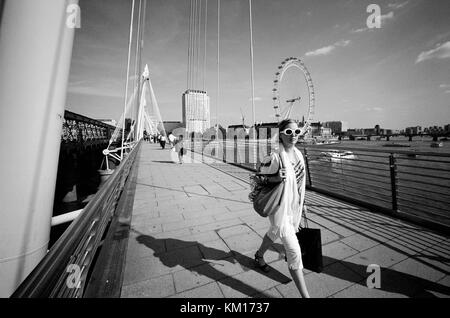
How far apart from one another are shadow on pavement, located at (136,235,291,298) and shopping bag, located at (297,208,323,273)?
16.9 inches

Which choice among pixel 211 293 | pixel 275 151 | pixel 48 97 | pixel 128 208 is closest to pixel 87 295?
pixel 211 293

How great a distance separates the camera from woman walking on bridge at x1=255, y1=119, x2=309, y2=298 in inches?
82.4

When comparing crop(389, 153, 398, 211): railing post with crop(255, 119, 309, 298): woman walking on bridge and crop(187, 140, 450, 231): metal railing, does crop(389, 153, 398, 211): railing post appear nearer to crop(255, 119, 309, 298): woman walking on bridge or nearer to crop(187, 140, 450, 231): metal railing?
crop(187, 140, 450, 231): metal railing

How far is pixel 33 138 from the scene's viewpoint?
1.74 m

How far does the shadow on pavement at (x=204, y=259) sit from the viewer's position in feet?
8.00

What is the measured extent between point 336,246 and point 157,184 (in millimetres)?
5991

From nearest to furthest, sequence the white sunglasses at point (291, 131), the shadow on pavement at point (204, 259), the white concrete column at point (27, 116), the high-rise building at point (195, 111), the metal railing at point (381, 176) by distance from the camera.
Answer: the white concrete column at point (27, 116), the white sunglasses at point (291, 131), the shadow on pavement at point (204, 259), the metal railing at point (381, 176), the high-rise building at point (195, 111)

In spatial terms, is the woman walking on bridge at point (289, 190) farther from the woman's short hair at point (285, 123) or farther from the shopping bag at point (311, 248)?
the shopping bag at point (311, 248)

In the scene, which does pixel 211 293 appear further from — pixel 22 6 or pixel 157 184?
pixel 157 184

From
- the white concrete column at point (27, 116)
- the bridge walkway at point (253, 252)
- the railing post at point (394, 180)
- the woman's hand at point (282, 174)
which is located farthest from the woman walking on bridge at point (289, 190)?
the railing post at point (394, 180)

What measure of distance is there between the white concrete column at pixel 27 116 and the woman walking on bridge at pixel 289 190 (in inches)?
79.2

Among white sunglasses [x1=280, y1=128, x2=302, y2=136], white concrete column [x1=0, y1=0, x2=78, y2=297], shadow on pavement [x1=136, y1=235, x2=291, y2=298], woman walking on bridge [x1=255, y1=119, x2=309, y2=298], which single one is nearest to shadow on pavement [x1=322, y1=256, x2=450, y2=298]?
shadow on pavement [x1=136, y1=235, x2=291, y2=298]

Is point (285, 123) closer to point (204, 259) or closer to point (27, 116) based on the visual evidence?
point (204, 259)

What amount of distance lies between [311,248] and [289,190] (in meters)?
0.66
